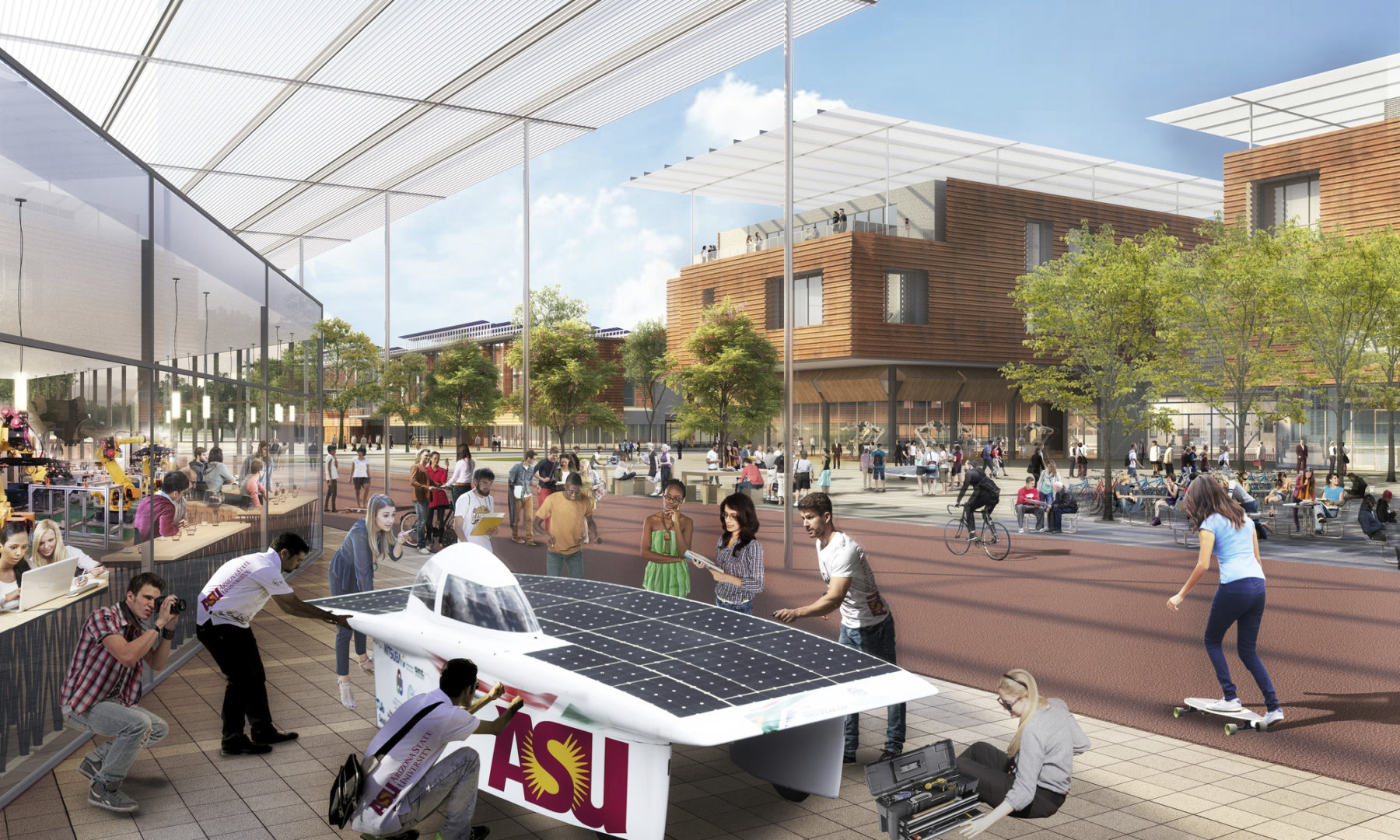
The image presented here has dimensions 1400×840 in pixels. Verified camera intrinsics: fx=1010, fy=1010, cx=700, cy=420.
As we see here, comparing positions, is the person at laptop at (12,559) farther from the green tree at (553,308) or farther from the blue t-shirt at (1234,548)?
the green tree at (553,308)

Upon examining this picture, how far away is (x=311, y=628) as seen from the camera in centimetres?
1066

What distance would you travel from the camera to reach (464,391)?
59594 millimetres

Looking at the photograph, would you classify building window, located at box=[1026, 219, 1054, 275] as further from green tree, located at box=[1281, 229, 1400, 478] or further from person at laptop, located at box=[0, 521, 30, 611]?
person at laptop, located at box=[0, 521, 30, 611]

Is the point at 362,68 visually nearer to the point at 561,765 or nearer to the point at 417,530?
the point at 417,530

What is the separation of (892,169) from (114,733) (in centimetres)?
4467

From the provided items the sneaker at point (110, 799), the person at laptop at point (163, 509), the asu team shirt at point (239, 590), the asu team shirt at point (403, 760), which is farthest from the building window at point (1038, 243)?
the asu team shirt at point (403, 760)

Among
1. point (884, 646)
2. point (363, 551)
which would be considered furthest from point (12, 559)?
point (884, 646)

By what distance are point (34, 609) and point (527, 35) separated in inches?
359

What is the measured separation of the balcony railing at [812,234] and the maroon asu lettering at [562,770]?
138ft

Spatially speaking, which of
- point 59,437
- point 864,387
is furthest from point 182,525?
point 864,387

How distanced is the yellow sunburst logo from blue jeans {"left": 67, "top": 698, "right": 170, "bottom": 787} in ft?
7.60

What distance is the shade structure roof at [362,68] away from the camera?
37.7ft

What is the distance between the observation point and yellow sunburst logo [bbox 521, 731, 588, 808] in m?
4.55

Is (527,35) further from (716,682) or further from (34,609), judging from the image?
(716,682)
